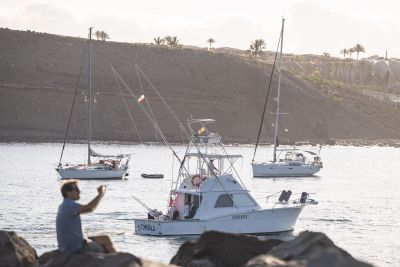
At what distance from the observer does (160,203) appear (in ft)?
183

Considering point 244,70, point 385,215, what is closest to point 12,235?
point 385,215

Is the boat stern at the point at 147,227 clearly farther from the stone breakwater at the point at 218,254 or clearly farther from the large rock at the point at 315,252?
the large rock at the point at 315,252

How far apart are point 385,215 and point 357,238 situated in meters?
13.2

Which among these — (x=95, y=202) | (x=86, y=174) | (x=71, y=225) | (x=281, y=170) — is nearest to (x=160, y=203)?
(x=86, y=174)

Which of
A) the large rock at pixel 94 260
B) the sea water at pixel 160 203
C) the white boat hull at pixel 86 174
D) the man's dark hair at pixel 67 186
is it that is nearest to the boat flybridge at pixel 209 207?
the sea water at pixel 160 203

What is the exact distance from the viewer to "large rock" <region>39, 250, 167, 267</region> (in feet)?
48.6

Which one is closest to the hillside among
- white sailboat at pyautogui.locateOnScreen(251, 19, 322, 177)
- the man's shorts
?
white sailboat at pyautogui.locateOnScreen(251, 19, 322, 177)

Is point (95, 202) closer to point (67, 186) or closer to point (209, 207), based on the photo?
point (67, 186)

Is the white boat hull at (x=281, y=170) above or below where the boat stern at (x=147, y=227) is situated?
below

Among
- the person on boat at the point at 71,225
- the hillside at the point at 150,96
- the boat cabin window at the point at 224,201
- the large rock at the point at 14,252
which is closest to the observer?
the person on boat at the point at 71,225

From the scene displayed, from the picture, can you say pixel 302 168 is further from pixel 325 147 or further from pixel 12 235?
pixel 325 147

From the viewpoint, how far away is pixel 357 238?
Answer: 41156 mm

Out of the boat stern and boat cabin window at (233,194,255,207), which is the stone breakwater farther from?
the boat stern

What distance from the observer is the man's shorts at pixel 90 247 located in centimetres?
1631
